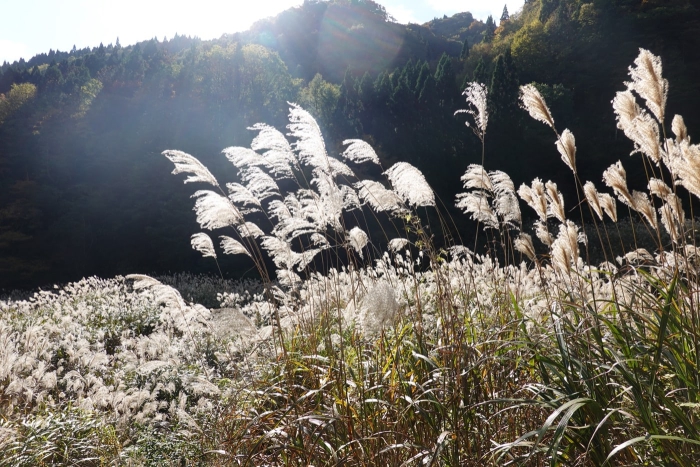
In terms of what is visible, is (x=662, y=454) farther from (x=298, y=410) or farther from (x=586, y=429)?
(x=298, y=410)

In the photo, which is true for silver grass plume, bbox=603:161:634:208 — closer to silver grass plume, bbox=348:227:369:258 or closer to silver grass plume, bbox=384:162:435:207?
silver grass plume, bbox=384:162:435:207

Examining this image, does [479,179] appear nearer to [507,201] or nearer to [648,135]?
[507,201]

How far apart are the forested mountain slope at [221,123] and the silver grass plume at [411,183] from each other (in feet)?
58.1

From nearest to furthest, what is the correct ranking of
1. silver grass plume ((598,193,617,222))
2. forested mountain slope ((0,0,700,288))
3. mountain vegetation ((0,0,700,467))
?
mountain vegetation ((0,0,700,467)) → silver grass plume ((598,193,617,222)) → forested mountain slope ((0,0,700,288))

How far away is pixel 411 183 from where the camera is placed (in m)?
3.05

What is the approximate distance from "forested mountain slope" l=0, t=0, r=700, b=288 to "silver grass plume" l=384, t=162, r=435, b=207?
17.7 m

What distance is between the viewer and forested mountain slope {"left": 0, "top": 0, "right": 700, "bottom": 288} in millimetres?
22844

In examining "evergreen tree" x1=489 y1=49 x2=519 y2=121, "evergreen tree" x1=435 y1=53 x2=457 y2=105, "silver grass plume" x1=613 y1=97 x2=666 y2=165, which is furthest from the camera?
"evergreen tree" x1=435 y1=53 x2=457 y2=105

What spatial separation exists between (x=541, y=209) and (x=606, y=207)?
347 mm

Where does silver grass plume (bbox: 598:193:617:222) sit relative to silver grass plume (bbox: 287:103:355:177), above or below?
below

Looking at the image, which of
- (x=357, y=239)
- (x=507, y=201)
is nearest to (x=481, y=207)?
(x=507, y=201)

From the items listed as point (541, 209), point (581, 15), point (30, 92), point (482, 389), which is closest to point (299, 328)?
point (482, 389)

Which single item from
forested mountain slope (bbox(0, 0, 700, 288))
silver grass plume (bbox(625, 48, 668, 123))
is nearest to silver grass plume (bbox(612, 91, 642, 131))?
silver grass plume (bbox(625, 48, 668, 123))

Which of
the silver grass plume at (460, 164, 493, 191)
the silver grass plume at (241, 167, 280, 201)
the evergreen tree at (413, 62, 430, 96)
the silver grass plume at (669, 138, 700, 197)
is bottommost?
the silver grass plume at (460, 164, 493, 191)
